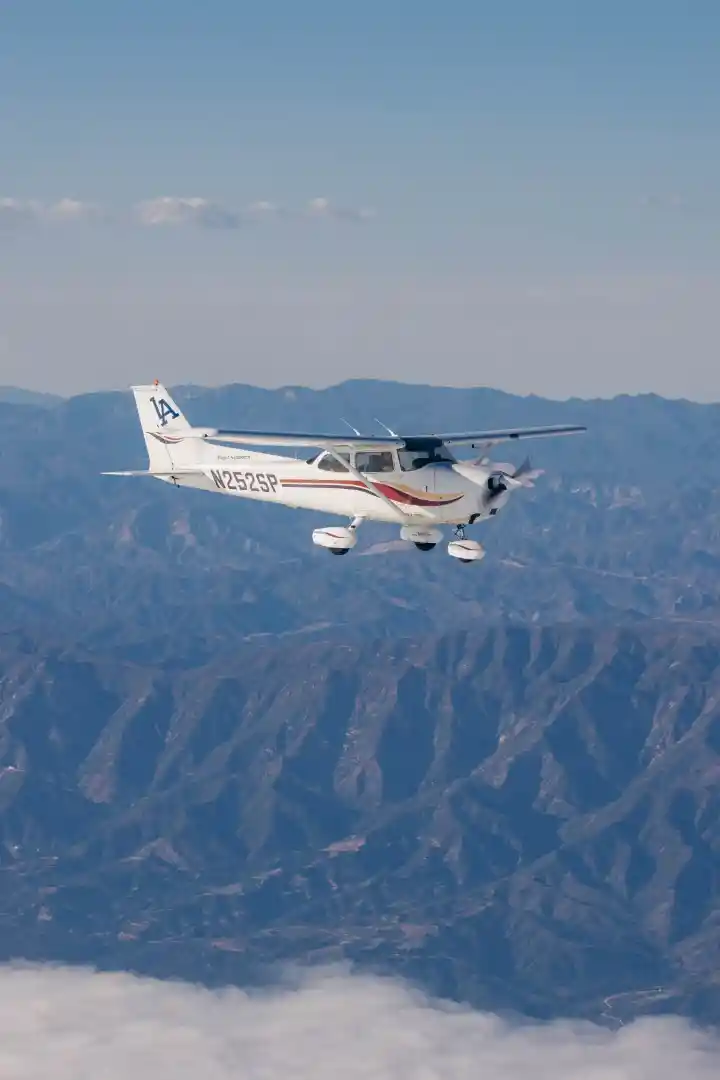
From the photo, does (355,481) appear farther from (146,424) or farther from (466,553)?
(146,424)

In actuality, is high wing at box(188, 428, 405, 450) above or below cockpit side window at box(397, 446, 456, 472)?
above

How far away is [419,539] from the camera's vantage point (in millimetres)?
100875

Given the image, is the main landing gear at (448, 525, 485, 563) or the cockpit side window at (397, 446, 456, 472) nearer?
the main landing gear at (448, 525, 485, 563)

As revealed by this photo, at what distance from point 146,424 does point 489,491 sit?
103ft

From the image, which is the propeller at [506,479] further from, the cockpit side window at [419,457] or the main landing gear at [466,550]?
the main landing gear at [466,550]

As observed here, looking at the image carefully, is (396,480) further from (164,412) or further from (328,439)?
(164,412)

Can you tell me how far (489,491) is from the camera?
3898 inches

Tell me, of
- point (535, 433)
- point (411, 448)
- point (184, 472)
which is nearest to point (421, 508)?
point (411, 448)

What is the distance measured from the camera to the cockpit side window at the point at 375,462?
332ft

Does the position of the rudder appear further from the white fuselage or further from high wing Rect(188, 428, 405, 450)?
high wing Rect(188, 428, 405, 450)

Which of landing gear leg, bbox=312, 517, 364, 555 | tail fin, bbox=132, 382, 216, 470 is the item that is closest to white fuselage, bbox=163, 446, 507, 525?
landing gear leg, bbox=312, 517, 364, 555

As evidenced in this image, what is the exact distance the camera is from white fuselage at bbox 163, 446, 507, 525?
325 feet

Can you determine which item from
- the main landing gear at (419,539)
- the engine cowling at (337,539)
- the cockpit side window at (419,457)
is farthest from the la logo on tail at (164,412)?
the cockpit side window at (419,457)

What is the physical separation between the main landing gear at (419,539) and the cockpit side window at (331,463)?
299 centimetres
